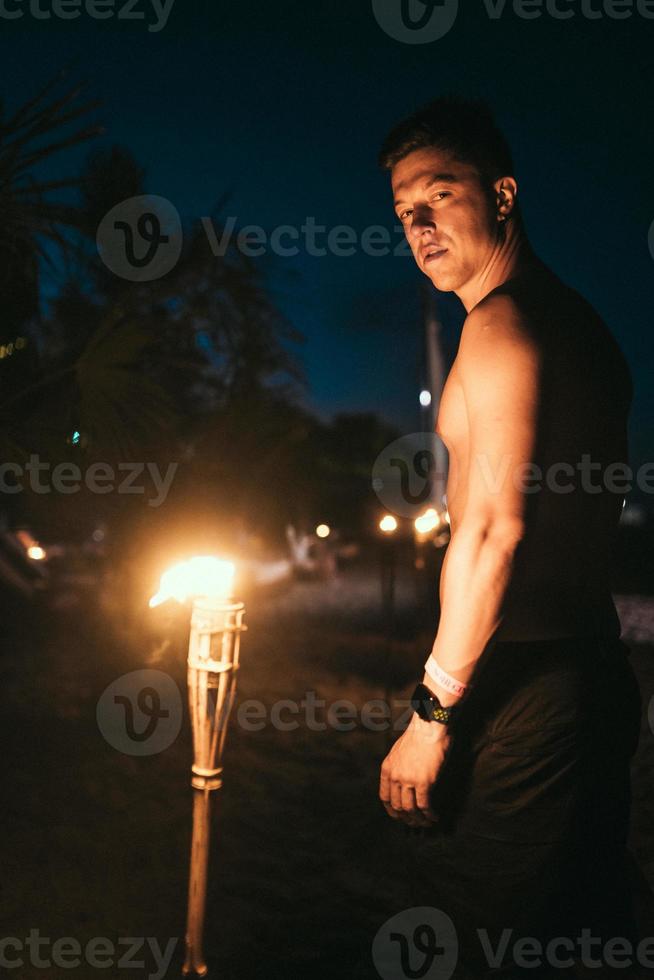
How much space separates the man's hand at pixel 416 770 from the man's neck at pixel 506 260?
1022mm

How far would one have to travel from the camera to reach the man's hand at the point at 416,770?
142 centimetres

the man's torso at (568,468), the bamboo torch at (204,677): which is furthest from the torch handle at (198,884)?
the man's torso at (568,468)

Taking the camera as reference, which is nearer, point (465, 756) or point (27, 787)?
point (465, 756)

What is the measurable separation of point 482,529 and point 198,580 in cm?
102

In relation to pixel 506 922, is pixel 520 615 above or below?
above

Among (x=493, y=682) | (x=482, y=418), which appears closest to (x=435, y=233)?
(x=482, y=418)

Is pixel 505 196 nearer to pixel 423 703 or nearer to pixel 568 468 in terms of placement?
pixel 568 468

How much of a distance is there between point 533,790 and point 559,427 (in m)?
0.75

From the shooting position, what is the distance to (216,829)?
356 centimetres

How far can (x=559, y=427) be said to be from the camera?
147 cm

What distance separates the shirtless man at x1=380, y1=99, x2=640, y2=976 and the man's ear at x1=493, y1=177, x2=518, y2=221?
21cm

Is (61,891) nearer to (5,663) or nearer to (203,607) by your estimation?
(203,607)

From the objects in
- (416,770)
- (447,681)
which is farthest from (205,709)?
(447,681)

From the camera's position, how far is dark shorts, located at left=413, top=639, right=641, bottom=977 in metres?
1.37
